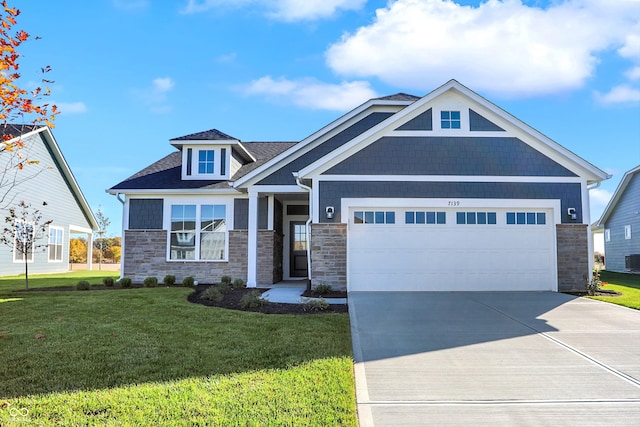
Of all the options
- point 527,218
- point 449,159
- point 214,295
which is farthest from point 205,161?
point 527,218

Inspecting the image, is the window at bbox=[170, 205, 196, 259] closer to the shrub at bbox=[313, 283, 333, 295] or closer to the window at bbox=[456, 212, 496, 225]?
the shrub at bbox=[313, 283, 333, 295]

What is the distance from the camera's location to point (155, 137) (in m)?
18.8

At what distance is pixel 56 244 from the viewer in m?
23.9

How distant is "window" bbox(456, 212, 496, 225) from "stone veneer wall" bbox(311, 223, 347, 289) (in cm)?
314

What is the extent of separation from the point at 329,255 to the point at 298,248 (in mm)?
5667

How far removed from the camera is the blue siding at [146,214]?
15.7m

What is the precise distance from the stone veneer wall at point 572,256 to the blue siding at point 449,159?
Answer: 1576mm

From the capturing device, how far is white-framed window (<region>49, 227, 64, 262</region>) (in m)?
23.3

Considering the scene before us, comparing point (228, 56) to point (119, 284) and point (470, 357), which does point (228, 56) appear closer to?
point (119, 284)

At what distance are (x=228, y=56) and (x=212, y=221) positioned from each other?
18.0 feet

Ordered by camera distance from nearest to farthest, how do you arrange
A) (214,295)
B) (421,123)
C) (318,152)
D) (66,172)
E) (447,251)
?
(214,295)
(447,251)
(421,123)
(318,152)
(66,172)

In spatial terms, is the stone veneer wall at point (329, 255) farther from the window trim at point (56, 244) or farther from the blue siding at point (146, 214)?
the window trim at point (56, 244)

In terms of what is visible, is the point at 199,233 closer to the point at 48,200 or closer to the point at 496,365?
the point at 496,365

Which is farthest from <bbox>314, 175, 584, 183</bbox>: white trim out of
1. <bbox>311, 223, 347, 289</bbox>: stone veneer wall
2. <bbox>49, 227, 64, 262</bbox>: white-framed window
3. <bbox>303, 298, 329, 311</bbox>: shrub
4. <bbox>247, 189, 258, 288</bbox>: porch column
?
<bbox>49, 227, 64, 262</bbox>: white-framed window
